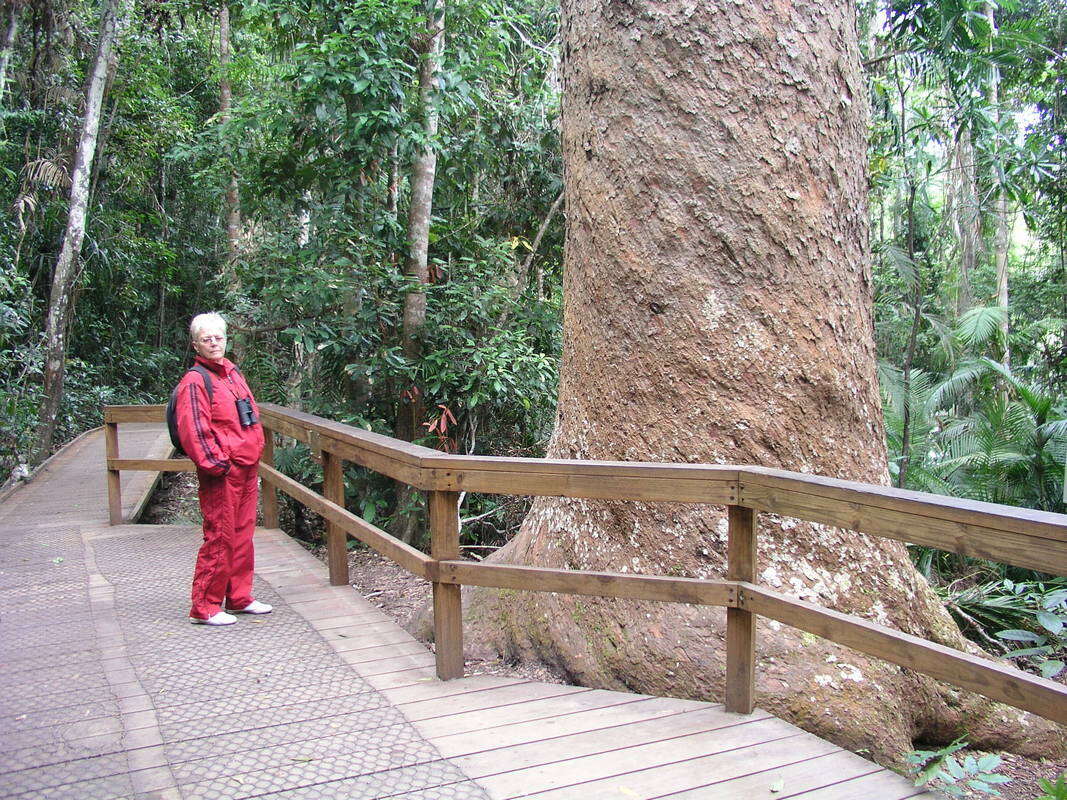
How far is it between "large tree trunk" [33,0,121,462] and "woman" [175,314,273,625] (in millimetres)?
8583

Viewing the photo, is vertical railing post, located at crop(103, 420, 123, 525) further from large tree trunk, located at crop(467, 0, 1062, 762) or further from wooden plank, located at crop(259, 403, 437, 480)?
large tree trunk, located at crop(467, 0, 1062, 762)

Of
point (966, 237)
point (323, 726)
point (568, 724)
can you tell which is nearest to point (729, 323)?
point (568, 724)

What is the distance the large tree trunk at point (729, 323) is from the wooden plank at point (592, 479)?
67cm

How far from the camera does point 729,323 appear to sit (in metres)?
3.91

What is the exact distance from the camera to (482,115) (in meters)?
9.15

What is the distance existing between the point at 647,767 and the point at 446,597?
1.23 meters

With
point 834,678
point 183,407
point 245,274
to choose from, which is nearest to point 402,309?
point 245,274

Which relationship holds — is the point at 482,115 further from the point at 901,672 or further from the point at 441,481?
the point at 901,672

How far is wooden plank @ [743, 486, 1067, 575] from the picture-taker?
7.40 ft

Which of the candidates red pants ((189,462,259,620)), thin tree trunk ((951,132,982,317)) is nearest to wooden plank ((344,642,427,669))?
red pants ((189,462,259,620))

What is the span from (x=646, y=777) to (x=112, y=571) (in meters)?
4.44

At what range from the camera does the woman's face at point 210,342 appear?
4.42m

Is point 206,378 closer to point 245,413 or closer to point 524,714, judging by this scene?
point 245,413

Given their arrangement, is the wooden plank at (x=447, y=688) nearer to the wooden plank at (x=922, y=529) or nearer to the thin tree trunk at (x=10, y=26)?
the wooden plank at (x=922, y=529)
